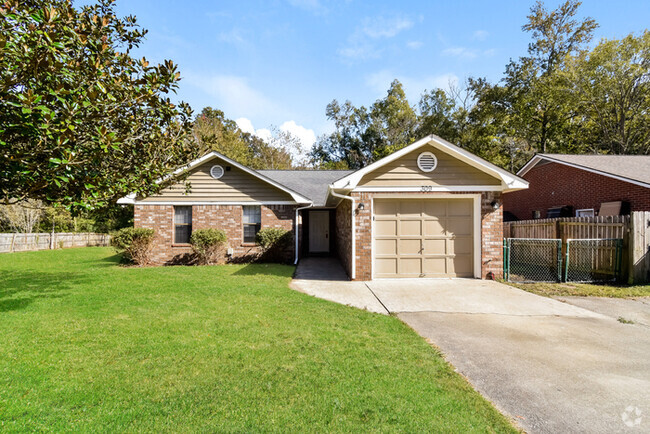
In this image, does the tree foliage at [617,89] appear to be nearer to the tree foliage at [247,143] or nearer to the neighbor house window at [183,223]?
the neighbor house window at [183,223]

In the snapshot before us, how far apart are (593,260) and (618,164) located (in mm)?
6857

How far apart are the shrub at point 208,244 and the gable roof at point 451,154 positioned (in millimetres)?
6051

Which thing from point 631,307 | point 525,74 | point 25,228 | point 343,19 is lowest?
point 631,307

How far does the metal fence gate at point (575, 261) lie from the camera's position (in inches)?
353

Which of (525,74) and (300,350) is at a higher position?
(525,74)

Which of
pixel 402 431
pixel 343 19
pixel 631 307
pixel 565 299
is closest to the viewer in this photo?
pixel 402 431

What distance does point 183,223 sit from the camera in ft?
43.4

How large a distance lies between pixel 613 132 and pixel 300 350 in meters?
30.2

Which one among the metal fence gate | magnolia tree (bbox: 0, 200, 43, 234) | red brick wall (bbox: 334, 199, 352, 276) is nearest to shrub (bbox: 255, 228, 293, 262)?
red brick wall (bbox: 334, 199, 352, 276)

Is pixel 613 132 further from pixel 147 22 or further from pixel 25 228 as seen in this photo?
pixel 25 228

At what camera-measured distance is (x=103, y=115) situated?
5.40 metres

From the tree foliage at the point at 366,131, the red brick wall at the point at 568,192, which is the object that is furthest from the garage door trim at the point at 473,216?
the tree foliage at the point at 366,131

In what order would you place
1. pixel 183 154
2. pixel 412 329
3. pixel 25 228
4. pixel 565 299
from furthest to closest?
pixel 25 228 → pixel 183 154 → pixel 565 299 → pixel 412 329

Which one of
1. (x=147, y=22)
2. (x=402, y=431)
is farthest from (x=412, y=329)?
(x=147, y=22)
